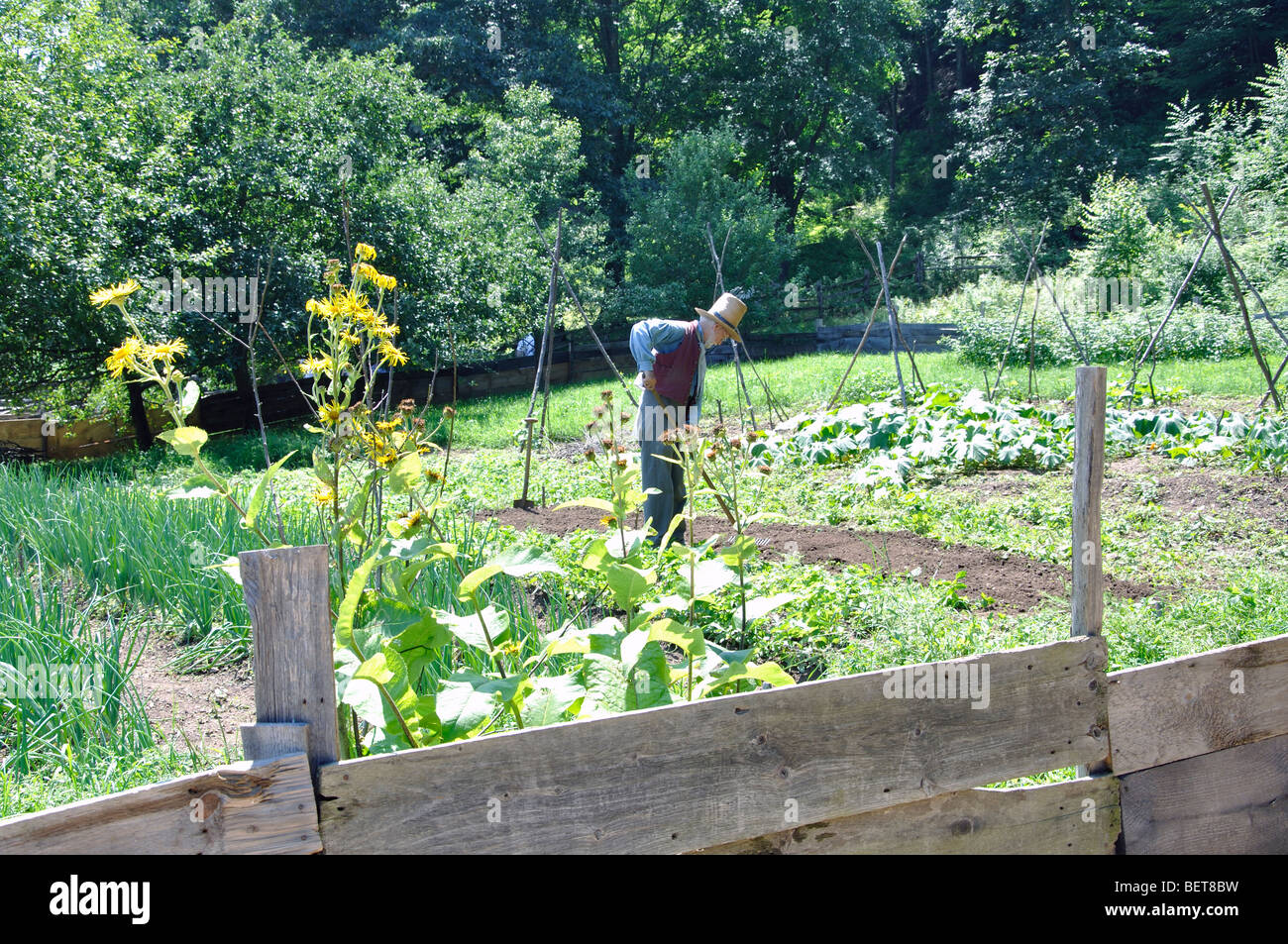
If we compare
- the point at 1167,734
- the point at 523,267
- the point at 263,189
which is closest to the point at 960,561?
the point at 1167,734

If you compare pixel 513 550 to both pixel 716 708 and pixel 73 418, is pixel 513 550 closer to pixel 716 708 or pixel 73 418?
pixel 716 708

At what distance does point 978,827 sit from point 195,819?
178 centimetres

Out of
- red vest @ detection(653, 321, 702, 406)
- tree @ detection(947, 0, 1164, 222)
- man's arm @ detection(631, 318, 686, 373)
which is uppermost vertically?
tree @ detection(947, 0, 1164, 222)

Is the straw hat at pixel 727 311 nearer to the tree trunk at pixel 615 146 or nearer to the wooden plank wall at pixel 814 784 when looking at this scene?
the wooden plank wall at pixel 814 784

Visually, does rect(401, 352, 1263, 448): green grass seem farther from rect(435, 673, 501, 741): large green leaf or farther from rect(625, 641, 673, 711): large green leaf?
rect(435, 673, 501, 741): large green leaf

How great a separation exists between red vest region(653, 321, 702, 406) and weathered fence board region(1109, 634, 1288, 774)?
3.42m

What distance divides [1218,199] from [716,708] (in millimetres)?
20909

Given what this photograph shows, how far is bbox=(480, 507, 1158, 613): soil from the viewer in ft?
16.0

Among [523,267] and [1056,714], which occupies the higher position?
[523,267]

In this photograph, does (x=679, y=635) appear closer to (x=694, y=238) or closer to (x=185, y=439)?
(x=185, y=439)

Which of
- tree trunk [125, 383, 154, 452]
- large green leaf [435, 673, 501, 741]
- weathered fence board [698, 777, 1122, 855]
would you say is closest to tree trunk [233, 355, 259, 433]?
tree trunk [125, 383, 154, 452]
